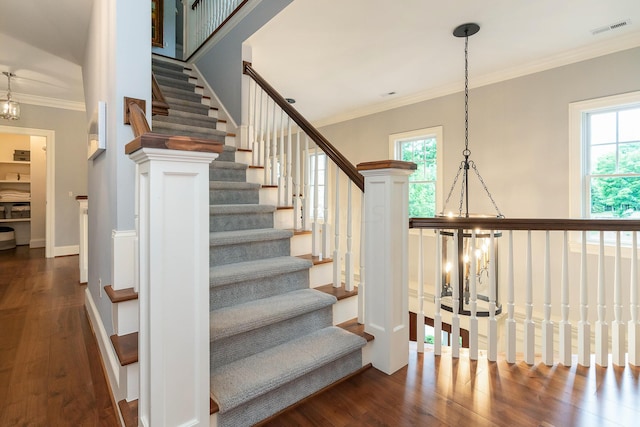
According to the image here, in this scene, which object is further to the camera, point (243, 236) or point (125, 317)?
point (243, 236)

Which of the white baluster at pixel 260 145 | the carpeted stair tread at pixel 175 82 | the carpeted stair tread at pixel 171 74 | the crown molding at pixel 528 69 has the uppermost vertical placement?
the carpeted stair tread at pixel 171 74

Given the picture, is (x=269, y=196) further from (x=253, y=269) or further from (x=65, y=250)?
(x=65, y=250)

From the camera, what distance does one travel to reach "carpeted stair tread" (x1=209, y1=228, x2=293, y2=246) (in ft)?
6.86

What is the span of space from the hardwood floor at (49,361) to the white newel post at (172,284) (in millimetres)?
550

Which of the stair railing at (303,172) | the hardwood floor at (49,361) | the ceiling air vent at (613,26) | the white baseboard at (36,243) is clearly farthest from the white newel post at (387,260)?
the white baseboard at (36,243)

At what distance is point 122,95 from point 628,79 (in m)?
3.98

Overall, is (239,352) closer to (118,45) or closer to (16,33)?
(118,45)

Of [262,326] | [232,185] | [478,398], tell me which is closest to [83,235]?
[232,185]

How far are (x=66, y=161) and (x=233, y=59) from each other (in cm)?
384

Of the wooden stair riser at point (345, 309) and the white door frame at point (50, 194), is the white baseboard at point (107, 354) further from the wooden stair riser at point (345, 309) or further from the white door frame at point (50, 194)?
the white door frame at point (50, 194)

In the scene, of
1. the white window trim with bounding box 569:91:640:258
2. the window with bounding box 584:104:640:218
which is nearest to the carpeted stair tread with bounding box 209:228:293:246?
the white window trim with bounding box 569:91:640:258

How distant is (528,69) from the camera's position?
343cm

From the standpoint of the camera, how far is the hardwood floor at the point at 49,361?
4.95 ft

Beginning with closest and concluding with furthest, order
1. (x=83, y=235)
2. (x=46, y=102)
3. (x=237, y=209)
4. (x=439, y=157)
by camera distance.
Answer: (x=237, y=209) < (x=83, y=235) < (x=439, y=157) < (x=46, y=102)
